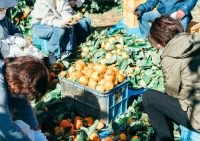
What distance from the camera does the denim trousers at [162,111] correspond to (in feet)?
9.44

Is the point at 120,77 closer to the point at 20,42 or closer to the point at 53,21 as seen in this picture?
the point at 20,42

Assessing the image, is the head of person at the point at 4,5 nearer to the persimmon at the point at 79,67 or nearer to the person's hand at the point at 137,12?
the persimmon at the point at 79,67

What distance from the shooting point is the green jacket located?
2.62m

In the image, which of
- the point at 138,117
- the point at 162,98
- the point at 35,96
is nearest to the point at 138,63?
the point at 138,117

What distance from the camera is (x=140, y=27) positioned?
19.0 feet

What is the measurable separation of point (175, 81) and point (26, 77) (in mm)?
1361

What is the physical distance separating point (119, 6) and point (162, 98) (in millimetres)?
6604

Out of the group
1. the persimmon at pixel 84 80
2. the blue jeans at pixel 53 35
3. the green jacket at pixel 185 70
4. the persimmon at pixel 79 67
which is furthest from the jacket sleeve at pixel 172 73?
the blue jeans at pixel 53 35

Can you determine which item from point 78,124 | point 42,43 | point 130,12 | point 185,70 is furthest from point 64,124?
point 130,12

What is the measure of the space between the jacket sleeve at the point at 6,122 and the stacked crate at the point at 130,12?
428cm

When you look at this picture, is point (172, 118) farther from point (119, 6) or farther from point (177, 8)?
point (119, 6)

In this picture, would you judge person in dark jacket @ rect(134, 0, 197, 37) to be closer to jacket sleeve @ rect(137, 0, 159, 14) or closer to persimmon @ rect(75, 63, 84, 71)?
jacket sleeve @ rect(137, 0, 159, 14)

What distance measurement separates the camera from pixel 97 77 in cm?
342

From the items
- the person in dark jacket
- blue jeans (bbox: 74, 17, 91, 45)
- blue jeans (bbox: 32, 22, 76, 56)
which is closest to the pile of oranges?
blue jeans (bbox: 32, 22, 76, 56)
